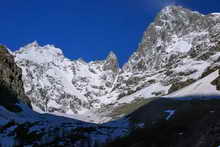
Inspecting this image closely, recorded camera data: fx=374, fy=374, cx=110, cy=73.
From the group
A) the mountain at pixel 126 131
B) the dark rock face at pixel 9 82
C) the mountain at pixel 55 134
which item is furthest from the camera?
the dark rock face at pixel 9 82

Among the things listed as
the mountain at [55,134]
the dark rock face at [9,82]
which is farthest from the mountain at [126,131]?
the dark rock face at [9,82]

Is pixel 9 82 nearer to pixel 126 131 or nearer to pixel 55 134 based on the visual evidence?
pixel 55 134

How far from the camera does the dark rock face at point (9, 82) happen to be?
5979 inches

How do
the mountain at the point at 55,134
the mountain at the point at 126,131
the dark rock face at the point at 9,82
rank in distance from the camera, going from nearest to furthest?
1. the mountain at the point at 126,131
2. the mountain at the point at 55,134
3. the dark rock face at the point at 9,82

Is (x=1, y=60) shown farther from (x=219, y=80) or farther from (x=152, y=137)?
(x=152, y=137)

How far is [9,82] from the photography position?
6481 inches

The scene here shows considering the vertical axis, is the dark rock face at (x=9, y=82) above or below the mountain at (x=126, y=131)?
above

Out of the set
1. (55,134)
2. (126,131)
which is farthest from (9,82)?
(126,131)

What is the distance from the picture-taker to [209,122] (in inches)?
1938

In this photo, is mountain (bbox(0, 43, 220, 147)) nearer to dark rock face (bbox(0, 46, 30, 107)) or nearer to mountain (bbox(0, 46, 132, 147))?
mountain (bbox(0, 46, 132, 147))

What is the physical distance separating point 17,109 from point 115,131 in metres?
79.3

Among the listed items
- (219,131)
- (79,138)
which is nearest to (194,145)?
(219,131)

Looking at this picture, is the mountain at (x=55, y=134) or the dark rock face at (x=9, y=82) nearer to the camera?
the mountain at (x=55, y=134)

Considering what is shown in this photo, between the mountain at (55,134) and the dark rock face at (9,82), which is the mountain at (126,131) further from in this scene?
the dark rock face at (9,82)
